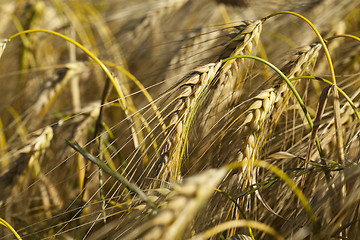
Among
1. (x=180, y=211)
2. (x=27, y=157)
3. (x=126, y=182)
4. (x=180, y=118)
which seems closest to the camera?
(x=180, y=211)

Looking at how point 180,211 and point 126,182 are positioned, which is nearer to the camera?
point 180,211

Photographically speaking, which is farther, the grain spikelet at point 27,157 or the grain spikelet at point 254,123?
the grain spikelet at point 27,157

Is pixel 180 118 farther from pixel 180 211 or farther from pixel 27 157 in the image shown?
pixel 27 157

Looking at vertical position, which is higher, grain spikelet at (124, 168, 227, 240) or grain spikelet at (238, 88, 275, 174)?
grain spikelet at (124, 168, 227, 240)

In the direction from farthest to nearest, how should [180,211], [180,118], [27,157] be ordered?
[27,157] < [180,118] < [180,211]

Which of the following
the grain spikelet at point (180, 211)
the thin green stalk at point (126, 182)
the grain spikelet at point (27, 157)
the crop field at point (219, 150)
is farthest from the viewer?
the grain spikelet at point (27, 157)

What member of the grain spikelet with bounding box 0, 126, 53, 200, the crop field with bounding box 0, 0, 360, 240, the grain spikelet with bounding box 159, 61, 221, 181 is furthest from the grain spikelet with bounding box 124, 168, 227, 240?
the grain spikelet with bounding box 0, 126, 53, 200

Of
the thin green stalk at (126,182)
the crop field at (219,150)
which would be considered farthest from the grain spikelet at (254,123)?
the thin green stalk at (126,182)

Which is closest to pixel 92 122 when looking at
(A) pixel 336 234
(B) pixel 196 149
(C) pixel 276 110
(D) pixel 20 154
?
(D) pixel 20 154

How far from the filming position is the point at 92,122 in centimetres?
103

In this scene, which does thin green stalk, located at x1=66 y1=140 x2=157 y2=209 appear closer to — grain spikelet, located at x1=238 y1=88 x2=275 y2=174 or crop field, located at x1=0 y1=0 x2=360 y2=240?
crop field, located at x1=0 y1=0 x2=360 y2=240

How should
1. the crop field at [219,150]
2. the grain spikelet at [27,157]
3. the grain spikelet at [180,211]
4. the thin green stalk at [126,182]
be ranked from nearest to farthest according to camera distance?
the grain spikelet at [180,211], the thin green stalk at [126,182], the crop field at [219,150], the grain spikelet at [27,157]

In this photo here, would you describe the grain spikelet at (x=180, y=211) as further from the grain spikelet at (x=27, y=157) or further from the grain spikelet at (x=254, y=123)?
the grain spikelet at (x=27, y=157)

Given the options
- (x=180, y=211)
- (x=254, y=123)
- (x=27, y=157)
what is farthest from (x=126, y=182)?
(x=27, y=157)
